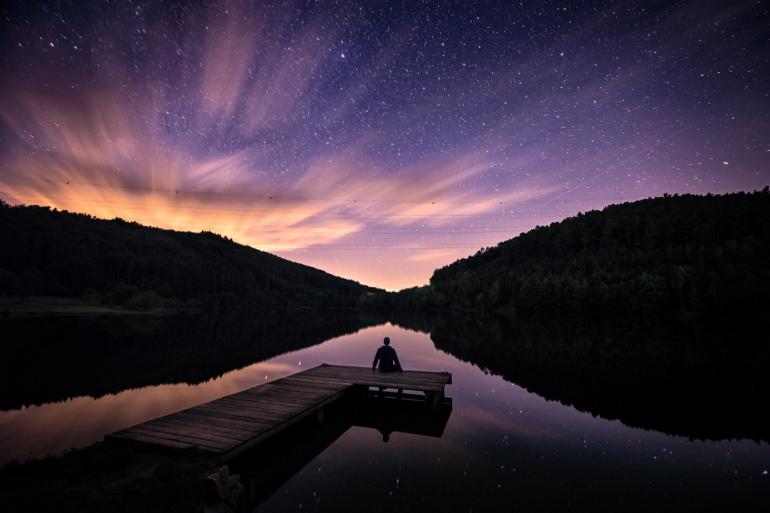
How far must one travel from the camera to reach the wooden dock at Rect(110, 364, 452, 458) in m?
9.16

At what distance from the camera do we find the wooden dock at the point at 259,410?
9164 millimetres

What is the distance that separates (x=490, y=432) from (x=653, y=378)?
15224 millimetres

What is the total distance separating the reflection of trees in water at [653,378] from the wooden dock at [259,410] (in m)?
7.86

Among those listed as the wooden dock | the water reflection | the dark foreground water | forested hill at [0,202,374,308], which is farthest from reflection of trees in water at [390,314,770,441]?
forested hill at [0,202,374,308]

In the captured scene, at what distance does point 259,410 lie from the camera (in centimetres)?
1198

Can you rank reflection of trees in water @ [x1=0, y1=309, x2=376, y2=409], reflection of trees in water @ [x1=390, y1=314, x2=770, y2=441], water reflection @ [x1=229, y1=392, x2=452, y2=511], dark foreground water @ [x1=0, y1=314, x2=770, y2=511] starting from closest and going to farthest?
1. dark foreground water @ [x1=0, y1=314, x2=770, y2=511]
2. water reflection @ [x1=229, y1=392, x2=452, y2=511]
3. reflection of trees in water @ [x1=390, y1=314, x2=770, y2=441]
4. reflection of trees in water @ [x1=0, y1=309, x2=376, y2=409]

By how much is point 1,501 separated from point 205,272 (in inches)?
7273

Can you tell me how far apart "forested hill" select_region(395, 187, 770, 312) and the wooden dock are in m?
103

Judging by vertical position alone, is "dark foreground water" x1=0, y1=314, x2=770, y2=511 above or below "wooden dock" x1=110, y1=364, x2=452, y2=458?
below

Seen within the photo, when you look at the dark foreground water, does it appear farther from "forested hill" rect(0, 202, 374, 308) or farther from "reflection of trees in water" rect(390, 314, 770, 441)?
"forested hill" rect(0, 202, 374, 308)

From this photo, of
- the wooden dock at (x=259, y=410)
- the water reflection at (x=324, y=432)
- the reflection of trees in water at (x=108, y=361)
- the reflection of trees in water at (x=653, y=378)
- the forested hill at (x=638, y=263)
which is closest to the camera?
the wooden dock at (x=259, y=410)

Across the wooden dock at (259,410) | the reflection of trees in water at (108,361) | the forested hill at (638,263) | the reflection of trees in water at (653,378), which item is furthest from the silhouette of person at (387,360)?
the forested hill at (638,263)

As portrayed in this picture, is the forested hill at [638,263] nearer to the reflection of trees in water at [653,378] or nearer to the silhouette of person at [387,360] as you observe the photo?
the reflection of trees in water at [653,378]

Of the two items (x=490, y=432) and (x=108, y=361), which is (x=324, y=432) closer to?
(x=490, y=432)
